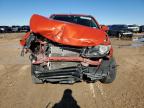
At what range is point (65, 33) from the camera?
5273mm

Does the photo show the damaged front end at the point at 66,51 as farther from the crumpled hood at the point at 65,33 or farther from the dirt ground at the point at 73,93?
the dirt ground at the point at 73,93

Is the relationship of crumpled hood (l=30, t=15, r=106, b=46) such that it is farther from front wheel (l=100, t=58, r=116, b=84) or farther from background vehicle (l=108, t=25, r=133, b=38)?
background vehicle (l=108, t=25, r=133, b=38)

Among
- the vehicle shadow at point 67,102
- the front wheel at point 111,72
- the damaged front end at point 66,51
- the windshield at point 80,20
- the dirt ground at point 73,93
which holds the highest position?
the windshield at point 80,20

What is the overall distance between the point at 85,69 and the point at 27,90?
1.78 meters

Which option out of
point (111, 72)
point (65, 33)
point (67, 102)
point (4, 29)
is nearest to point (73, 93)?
point (67, 102)

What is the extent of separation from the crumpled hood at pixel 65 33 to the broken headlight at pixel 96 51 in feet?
0.45

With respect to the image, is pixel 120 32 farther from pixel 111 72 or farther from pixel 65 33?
pixel 65 33

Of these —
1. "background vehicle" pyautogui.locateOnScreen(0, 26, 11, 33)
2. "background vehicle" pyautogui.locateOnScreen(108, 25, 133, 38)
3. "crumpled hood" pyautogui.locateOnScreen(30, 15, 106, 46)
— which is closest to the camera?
"crumpled hood" pyautogui.locateOnScreen(30, 15, 106, 46)

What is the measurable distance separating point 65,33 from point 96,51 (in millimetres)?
811

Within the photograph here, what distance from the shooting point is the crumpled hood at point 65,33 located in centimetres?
522

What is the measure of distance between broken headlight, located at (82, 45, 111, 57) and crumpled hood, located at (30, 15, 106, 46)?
0.14m

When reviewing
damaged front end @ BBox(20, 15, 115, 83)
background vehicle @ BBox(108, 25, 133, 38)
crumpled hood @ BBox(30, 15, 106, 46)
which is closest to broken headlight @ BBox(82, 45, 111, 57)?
damaged front end @ BBox(20, 15, 115, 83)

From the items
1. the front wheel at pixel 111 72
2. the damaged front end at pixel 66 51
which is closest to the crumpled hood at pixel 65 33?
the damaged front end at pixel 66 51

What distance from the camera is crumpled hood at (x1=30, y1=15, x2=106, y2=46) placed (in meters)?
5.22
